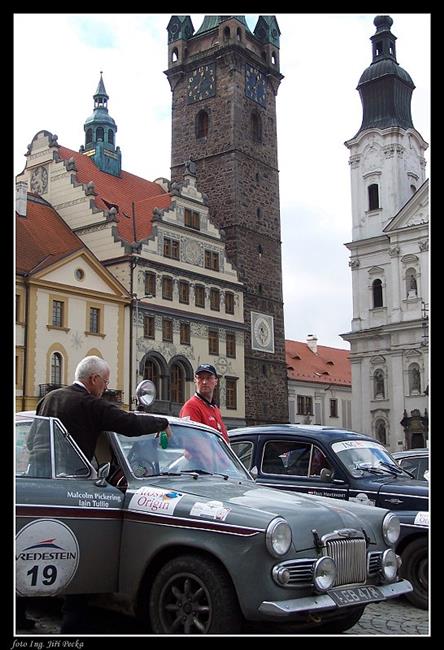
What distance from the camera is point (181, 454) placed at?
670cm

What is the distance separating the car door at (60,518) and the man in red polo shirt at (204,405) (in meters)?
2.25

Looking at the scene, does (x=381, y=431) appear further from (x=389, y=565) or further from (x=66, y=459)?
(x=66, y=459)

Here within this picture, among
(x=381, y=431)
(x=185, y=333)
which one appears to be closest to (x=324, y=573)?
(x=185, y=333)

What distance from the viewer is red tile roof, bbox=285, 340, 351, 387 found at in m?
60.0

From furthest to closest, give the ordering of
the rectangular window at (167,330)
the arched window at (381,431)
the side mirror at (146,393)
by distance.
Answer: the arched window at (381,431)
the rectangular window at (167,330)
the side mirror at (146,393)

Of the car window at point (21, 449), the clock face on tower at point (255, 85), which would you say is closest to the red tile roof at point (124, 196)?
the clock face on tower at point (255, 85)

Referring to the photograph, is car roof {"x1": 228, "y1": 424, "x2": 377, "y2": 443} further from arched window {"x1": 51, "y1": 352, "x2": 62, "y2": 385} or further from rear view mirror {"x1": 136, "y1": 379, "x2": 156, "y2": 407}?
arched window {"x1": 51, "y1": 352, "x2": 62, "y2": 385}

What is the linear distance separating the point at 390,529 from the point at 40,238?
105ft

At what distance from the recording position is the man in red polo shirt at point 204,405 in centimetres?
826

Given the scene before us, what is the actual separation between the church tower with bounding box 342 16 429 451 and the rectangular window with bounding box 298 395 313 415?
8447 millimetres

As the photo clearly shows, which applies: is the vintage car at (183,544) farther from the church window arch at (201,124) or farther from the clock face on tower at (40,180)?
the church window arch at (201,124)

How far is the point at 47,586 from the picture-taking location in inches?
218
